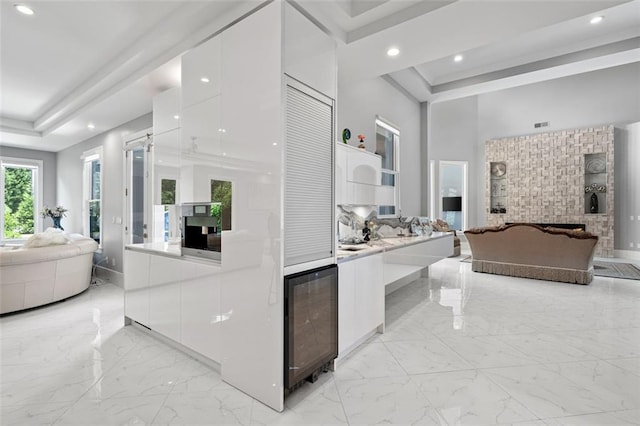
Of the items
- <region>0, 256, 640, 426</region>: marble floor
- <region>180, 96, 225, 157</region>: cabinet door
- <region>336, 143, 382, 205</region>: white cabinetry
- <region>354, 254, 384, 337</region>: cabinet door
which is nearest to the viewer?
<region>0, 256, 640, 426</region>: marble floor

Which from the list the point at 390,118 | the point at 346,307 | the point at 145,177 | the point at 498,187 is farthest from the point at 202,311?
the point at 498,187

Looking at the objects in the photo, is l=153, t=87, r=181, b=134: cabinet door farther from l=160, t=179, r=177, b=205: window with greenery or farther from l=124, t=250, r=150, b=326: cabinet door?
l=124, t=250, r=150, b=326: cabinet door

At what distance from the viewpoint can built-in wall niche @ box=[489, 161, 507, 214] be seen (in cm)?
839

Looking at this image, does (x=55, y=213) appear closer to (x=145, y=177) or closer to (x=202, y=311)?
(x=145, y=177)

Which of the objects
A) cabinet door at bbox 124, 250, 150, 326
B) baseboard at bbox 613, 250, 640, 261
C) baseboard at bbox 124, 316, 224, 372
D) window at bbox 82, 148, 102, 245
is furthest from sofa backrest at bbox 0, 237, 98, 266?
baseboard at bbox 613, 250, 640, 261

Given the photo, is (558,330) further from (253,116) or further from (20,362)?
(20,362)

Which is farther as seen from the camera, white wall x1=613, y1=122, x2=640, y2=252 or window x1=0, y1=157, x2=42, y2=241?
white wall x1=613, y1=122, x2=640, y2=252

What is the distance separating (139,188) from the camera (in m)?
4.43

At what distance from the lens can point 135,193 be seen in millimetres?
4508

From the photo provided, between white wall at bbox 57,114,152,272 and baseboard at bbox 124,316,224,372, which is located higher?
white wall at bbox 57,114,152,272

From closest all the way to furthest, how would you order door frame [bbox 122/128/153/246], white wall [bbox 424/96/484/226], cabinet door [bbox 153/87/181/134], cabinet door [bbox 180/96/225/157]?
cabinet door [bbox 180/96/225/157], cabinet door [bbox 153/87/181/134], door frame [bbox 122/128/153/246], white wall [bbox 424/96/484/226]

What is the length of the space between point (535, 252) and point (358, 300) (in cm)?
404

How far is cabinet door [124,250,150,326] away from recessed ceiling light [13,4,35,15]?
2.26 metres

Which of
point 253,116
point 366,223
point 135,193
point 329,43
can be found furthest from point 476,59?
point 135,193
